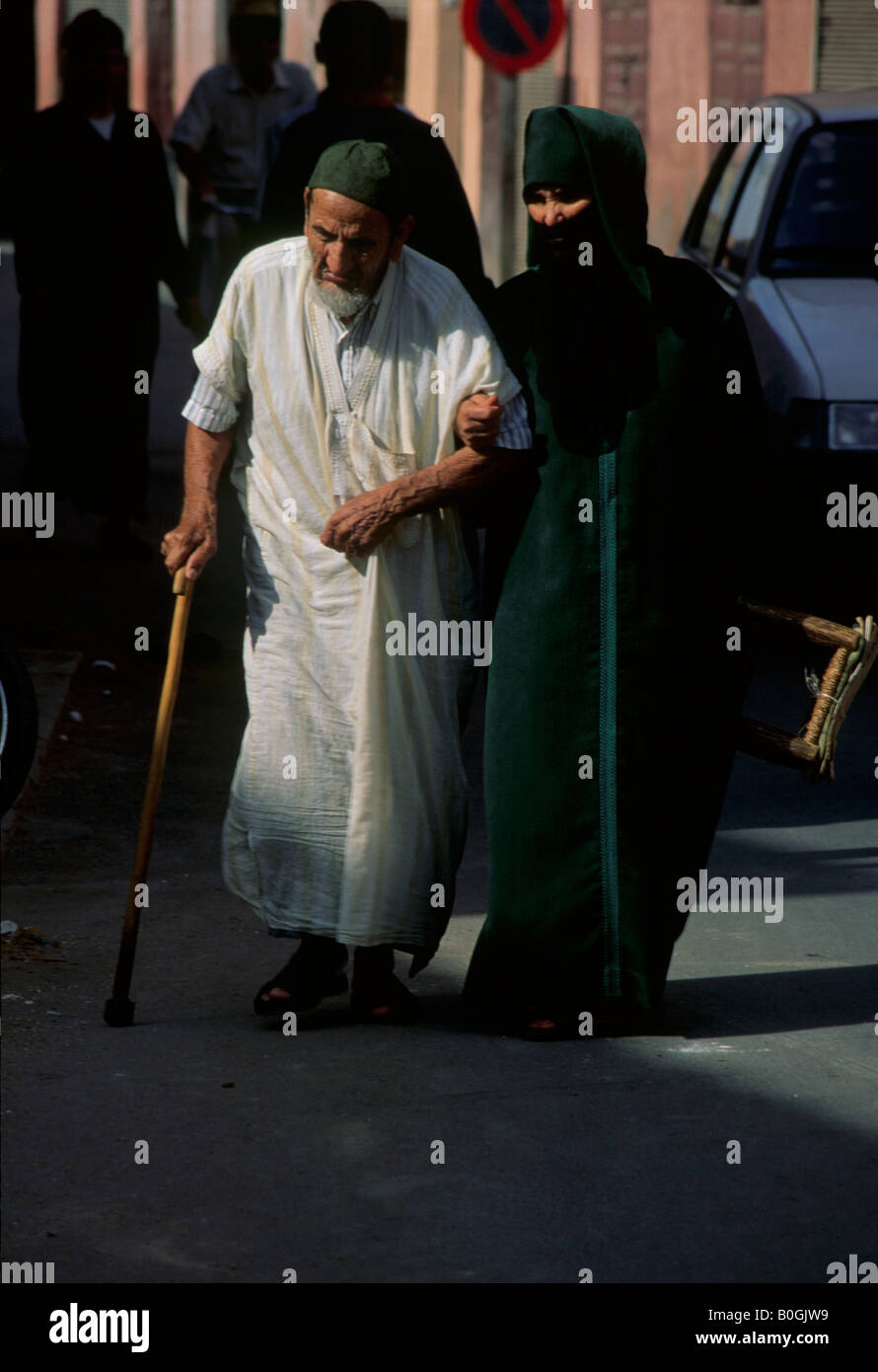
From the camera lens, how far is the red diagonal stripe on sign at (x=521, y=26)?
1543 cm

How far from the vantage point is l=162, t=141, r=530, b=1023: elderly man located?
15.4 ft

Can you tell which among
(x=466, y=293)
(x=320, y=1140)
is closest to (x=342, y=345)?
(x=466, y=293)

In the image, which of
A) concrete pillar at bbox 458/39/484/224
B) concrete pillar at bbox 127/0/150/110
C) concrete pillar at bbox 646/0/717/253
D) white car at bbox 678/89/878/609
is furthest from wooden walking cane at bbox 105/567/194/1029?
concrete pillar at bbox 127/0/150/110

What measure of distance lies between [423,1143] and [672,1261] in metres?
0.64

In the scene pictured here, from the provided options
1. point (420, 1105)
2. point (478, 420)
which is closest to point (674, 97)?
point (478, 420)

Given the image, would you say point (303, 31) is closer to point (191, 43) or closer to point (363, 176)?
point (191, 43)

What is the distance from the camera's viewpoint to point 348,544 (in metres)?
4.71

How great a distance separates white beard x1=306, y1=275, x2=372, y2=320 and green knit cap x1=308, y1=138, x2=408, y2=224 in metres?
0.17

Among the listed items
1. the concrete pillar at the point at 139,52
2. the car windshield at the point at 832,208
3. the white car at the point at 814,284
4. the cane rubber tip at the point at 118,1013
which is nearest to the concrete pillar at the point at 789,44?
the concrete pillar at the point at 139,52

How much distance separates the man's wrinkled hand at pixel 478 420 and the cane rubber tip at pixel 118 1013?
135 cm

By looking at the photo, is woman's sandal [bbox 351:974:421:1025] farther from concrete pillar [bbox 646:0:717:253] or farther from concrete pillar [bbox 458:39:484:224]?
concrete pillar [bbox 646:0:717:253]

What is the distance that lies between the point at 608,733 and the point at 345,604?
0.59 m

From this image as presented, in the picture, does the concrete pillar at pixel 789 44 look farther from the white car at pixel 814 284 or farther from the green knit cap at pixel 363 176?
the green knit cap at pixel 363 176

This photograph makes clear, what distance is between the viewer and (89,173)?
987 cm
